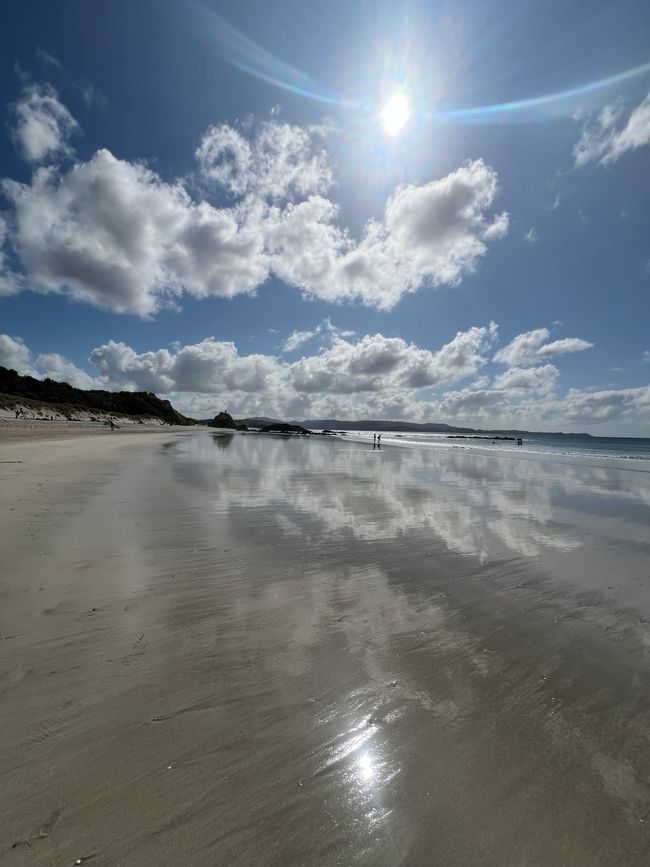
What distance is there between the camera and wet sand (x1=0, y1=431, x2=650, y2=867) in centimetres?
252

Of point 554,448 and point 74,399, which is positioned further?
point 74,399

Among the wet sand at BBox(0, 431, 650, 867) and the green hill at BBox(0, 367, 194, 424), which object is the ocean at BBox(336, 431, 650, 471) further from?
the green hill at BBox(0, 367, 194, 424)

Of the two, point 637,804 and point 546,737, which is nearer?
point 637,804

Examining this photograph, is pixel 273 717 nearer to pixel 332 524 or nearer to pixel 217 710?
pixel 217 710

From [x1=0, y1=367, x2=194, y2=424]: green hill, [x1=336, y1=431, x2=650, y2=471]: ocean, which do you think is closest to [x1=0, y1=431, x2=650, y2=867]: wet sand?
[x1=336, y1=431, x2=650, y2=471]: ocean

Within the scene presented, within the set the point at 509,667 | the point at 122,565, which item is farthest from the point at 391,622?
the point at 122,565

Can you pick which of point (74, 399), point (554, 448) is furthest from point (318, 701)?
point (74, 399)

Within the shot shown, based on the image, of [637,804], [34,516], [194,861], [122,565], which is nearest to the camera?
[194,861]

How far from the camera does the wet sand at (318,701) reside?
2.52 m

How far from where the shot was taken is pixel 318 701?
3.74 meters

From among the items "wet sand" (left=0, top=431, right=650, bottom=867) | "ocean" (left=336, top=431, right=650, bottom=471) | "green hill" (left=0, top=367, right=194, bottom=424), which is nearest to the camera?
"wet sand" (left=0, top=431, right=650, bottom=867)

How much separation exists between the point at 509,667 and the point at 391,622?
4.95ft

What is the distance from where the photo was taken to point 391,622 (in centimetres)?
534

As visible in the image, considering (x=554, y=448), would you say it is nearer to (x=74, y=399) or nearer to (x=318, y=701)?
(x=318, y=701)
